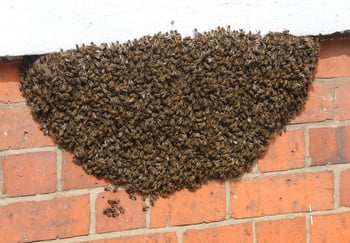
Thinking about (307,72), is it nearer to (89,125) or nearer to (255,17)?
(255,17)

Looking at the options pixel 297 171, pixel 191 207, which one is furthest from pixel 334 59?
pixel 191 207

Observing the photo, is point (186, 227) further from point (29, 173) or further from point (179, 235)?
point (29, 173)

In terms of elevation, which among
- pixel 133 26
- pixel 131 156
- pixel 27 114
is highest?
pixel 133 26

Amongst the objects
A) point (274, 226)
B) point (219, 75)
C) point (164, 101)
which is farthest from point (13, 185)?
point (274, 226)

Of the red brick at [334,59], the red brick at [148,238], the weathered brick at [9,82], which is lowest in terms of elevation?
the red brick at [148,238]

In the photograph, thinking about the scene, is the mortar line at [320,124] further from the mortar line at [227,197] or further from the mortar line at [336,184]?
the mortar line at [227,197]

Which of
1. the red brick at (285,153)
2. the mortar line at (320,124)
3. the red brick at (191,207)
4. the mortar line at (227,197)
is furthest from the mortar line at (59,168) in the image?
the mortar line at (320,124)
